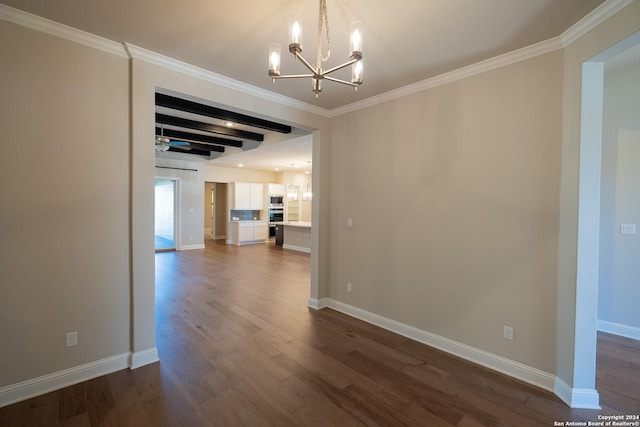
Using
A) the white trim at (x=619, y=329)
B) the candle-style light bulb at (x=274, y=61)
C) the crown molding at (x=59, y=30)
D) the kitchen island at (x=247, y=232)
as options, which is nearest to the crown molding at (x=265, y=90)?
the crown molding at (x=59, y=30)

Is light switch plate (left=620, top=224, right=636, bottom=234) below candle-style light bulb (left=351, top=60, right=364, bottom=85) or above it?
below

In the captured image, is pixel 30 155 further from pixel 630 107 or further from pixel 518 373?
pixel 630 107

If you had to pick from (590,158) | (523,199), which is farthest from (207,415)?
(590,158)

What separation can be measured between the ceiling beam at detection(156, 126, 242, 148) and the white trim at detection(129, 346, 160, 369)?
4.95m

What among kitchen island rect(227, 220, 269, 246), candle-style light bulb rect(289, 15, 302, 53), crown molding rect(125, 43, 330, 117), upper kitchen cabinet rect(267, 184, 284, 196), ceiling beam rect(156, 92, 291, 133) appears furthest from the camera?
upper kitchen cabinet rect(267, 184, 284, 196)

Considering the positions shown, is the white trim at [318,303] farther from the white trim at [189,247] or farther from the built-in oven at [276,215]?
the built-in oven at [276,215]

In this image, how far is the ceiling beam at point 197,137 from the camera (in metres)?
6.48

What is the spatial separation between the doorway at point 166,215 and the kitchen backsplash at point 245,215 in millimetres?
2098

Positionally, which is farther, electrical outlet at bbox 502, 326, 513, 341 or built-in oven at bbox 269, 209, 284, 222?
built-in oven at bbox 269, 209, 284, 222

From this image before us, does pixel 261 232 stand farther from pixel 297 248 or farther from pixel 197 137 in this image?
pixel 197 137

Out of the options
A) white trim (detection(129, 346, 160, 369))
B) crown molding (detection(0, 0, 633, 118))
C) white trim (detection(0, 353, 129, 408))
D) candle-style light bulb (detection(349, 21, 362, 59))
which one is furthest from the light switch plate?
white trim (detection(0, 353, 129, 408))

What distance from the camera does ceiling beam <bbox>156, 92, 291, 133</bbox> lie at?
12.4 feet

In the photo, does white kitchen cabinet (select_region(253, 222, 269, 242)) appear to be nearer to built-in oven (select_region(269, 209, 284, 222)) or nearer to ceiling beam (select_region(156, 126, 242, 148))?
built-in oven (select_region(269, 209, 284, 222))

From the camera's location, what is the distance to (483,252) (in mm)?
2729
